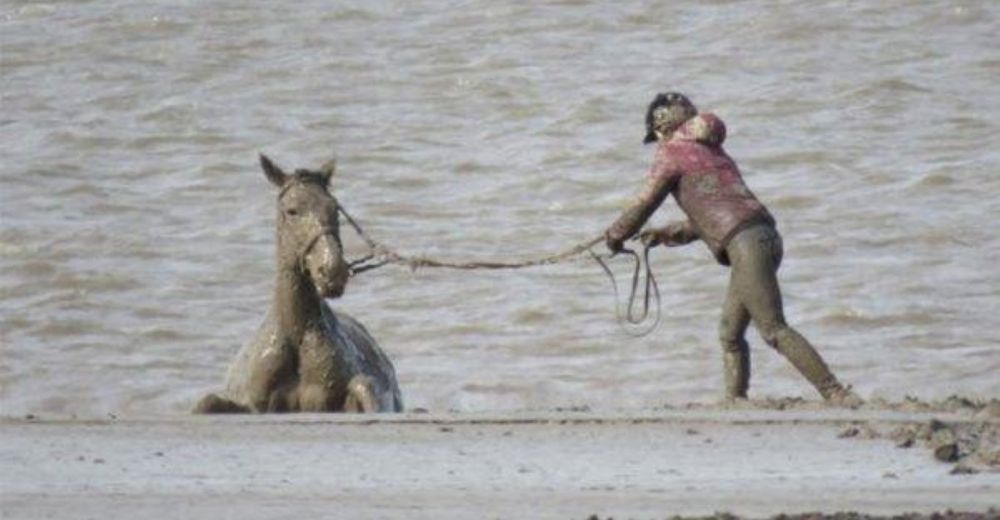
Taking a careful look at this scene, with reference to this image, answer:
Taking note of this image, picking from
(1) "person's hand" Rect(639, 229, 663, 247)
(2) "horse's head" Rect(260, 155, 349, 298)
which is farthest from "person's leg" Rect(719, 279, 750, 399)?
(2) "horse's head" Rect(260, 155, 349, 298)

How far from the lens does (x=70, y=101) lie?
102ft

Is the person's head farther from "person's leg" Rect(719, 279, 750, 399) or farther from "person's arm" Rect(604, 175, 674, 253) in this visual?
"person's leg" Rect(719, 279, 750, 399)

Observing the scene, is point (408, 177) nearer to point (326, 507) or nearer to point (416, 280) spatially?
point (416, 280)

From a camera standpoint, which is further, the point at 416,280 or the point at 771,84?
the point at 771,84

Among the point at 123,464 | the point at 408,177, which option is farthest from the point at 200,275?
the point at 123,464

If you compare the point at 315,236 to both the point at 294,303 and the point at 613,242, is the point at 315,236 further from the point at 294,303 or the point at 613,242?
the point at 613,242

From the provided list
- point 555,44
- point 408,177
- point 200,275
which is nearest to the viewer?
point 200,275

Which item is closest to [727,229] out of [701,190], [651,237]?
[701,190]

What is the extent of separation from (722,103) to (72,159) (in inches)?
233

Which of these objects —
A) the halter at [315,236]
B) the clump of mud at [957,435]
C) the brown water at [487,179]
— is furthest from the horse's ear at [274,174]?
the brown water at [487,179]

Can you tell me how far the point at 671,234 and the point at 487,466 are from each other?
2.91 meters

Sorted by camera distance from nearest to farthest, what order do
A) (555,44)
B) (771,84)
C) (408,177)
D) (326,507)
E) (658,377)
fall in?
(326,507), (658,377), (408,177), (771,84), (555,44)

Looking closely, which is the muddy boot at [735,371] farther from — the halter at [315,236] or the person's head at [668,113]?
the halter at [315,236]

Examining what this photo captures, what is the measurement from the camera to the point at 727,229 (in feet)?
46.1
